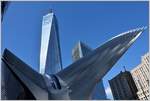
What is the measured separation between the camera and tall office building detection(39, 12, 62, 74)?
55.4 feet

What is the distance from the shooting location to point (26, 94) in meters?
9.80

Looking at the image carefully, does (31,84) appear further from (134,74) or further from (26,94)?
(134,74)

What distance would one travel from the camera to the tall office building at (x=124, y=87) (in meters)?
35.5

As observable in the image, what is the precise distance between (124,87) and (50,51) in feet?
69.6

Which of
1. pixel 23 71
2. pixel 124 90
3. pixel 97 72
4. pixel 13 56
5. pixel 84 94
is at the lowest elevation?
pixel 124 90

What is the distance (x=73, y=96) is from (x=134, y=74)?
2735 cm

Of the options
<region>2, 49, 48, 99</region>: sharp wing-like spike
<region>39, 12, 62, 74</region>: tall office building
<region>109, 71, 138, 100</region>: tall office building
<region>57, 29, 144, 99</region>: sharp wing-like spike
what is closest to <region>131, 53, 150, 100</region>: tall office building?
<region>109, 71, 138, 100</region>: tall office building

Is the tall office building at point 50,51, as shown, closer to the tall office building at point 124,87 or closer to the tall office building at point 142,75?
the tall office building at point 142,75

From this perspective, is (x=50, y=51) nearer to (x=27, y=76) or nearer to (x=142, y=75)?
(x=27, y=76)

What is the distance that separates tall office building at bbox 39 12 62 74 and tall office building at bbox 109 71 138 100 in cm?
1814

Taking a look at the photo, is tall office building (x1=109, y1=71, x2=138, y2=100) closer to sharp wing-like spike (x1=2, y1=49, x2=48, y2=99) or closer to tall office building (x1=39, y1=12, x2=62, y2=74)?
tall office building (x1=39, y1=12, x2=62, y2=74)

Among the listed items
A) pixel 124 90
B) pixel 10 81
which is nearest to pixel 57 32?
pixel 10 81

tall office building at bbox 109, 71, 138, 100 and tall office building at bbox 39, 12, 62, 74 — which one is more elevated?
tall office building at bbox 39, 12, 62, 74

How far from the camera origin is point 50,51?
17.9 metres
